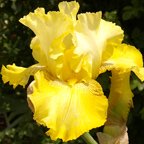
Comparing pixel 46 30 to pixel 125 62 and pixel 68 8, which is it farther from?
pixel 125 62

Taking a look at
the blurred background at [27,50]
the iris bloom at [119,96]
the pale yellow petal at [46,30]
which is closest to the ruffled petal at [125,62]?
the iris bloom at [119,96]

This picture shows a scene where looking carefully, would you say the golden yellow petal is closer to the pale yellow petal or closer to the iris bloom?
the pale yellow petal

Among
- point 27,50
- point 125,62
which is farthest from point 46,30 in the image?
point 27,50

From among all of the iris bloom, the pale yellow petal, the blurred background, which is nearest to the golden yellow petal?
the pale yellow petal

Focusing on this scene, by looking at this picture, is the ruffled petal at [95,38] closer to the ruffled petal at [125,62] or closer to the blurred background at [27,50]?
the ruffled petal at [125,62]

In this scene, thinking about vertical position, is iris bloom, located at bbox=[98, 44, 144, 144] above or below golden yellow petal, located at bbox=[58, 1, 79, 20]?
below

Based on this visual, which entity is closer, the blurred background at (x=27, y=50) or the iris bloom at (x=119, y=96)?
the iris bloom at (x=119, y=96)
